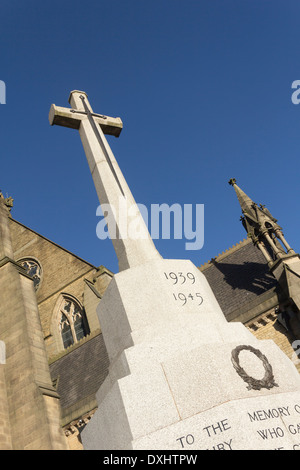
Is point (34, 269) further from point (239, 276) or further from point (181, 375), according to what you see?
point (181, 375)

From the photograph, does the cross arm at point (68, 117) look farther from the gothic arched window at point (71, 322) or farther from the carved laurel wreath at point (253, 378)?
the gothic arched window at point (71, 322)

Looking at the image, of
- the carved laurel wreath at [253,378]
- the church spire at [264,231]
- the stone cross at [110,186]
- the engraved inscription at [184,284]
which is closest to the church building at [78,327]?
the church spire at [264,231]

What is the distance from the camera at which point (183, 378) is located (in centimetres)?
397

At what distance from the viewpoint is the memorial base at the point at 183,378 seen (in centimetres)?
360

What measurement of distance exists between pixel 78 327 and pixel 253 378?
63.0 feet

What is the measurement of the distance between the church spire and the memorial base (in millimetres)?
9530

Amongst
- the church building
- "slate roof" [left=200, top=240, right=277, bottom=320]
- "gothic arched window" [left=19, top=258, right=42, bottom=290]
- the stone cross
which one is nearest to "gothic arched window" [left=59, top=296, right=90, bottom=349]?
the church building

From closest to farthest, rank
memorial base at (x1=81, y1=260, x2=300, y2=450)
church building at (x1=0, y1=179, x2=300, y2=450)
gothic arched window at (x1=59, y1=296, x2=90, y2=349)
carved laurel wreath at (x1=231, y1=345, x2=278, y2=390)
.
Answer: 1. memorial base at (x1=81, y1=260, x2=300, y2=450)
2. carved laurel wreath at (x1=231, y1=345, x2=278, y2=390)
3. church building at (x1=0, y1=179, x2=300, y2=450)
4. gothic arched window at (x1=59, y1=296, x2=90, y2=349)

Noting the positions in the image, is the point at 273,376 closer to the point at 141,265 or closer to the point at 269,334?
the point at 141,265

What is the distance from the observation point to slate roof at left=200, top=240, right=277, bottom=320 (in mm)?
14469

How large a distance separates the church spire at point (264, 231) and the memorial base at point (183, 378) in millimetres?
9530

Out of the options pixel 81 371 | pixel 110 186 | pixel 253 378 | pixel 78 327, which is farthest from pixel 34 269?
pixel 253 378

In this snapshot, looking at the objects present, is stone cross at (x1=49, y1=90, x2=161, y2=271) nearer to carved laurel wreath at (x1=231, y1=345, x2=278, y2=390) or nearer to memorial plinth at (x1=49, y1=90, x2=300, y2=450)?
memorial plinth at (x1=49, y1=90, x2=300, y2=450)

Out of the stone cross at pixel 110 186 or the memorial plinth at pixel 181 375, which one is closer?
the memorial plinth at pixel 181 375
